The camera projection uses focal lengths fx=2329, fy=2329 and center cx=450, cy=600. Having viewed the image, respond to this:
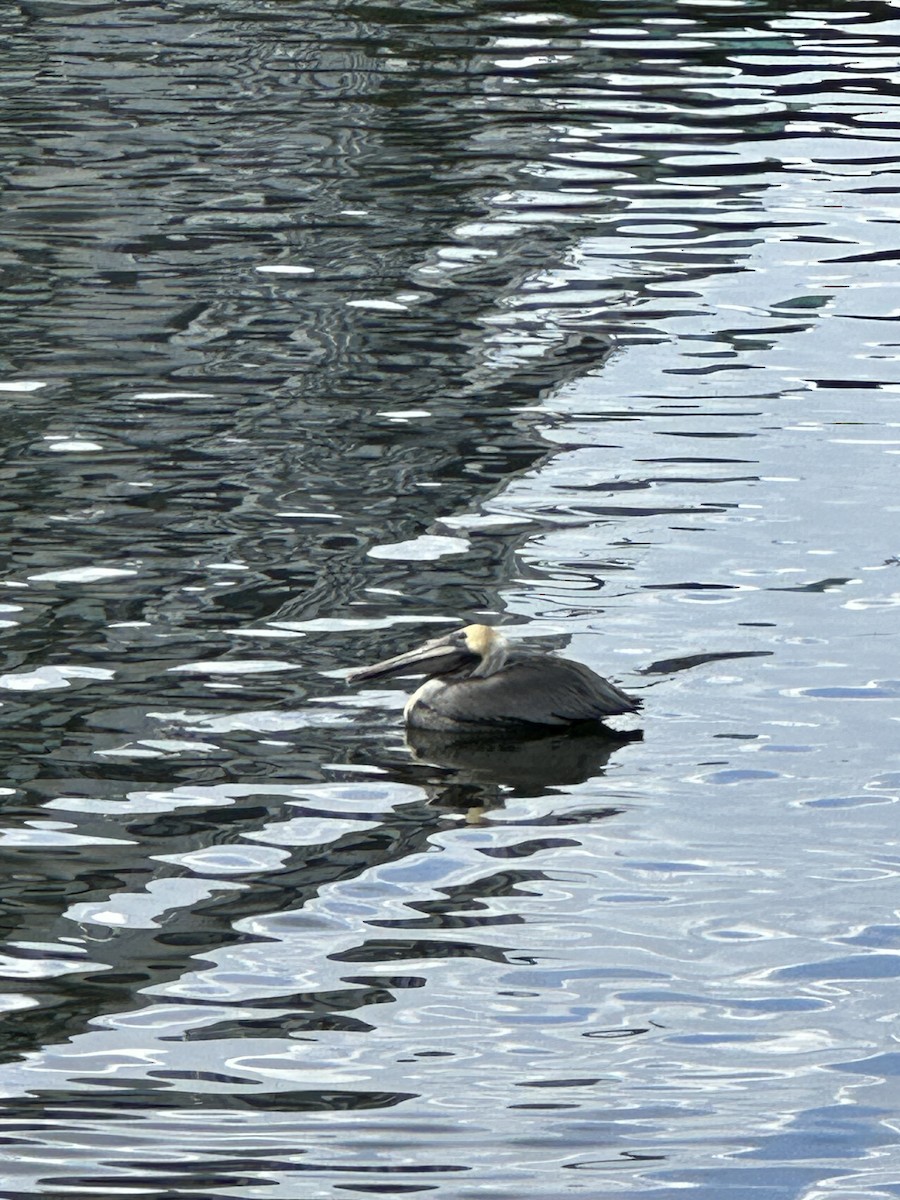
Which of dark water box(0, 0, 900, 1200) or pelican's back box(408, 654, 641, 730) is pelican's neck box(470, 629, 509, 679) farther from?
dark water box(0, 0, 900, 1200)

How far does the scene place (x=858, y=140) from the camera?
674 inches

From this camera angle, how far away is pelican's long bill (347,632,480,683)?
764 centimetres

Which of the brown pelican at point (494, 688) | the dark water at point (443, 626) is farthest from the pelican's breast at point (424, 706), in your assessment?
the dark water at point (443, 626)

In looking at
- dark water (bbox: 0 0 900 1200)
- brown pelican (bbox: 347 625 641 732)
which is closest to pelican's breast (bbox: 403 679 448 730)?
brown pelican (bbox: 347 625 641 732)

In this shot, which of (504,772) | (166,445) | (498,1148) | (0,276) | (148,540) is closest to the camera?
(498,1148)

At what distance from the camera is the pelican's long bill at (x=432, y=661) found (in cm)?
764

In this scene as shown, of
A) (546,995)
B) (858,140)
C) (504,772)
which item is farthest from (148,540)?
(858,140)

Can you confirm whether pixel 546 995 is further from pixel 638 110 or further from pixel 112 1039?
pixel 638 110

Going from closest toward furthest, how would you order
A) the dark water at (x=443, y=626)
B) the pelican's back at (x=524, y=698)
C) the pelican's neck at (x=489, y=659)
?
the dark water at (x=443, y=626)
the pelican's back at (x=524, y=698)
the pelican's neck at (x=489, y=659)

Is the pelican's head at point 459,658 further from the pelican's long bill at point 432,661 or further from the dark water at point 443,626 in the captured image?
the dark water at point 443,626

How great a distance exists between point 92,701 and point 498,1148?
3008 mm

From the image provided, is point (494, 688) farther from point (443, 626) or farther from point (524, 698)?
point (443, 626)

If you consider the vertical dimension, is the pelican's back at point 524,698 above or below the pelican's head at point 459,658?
Answer: below

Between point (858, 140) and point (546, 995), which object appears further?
point (858, 140)
